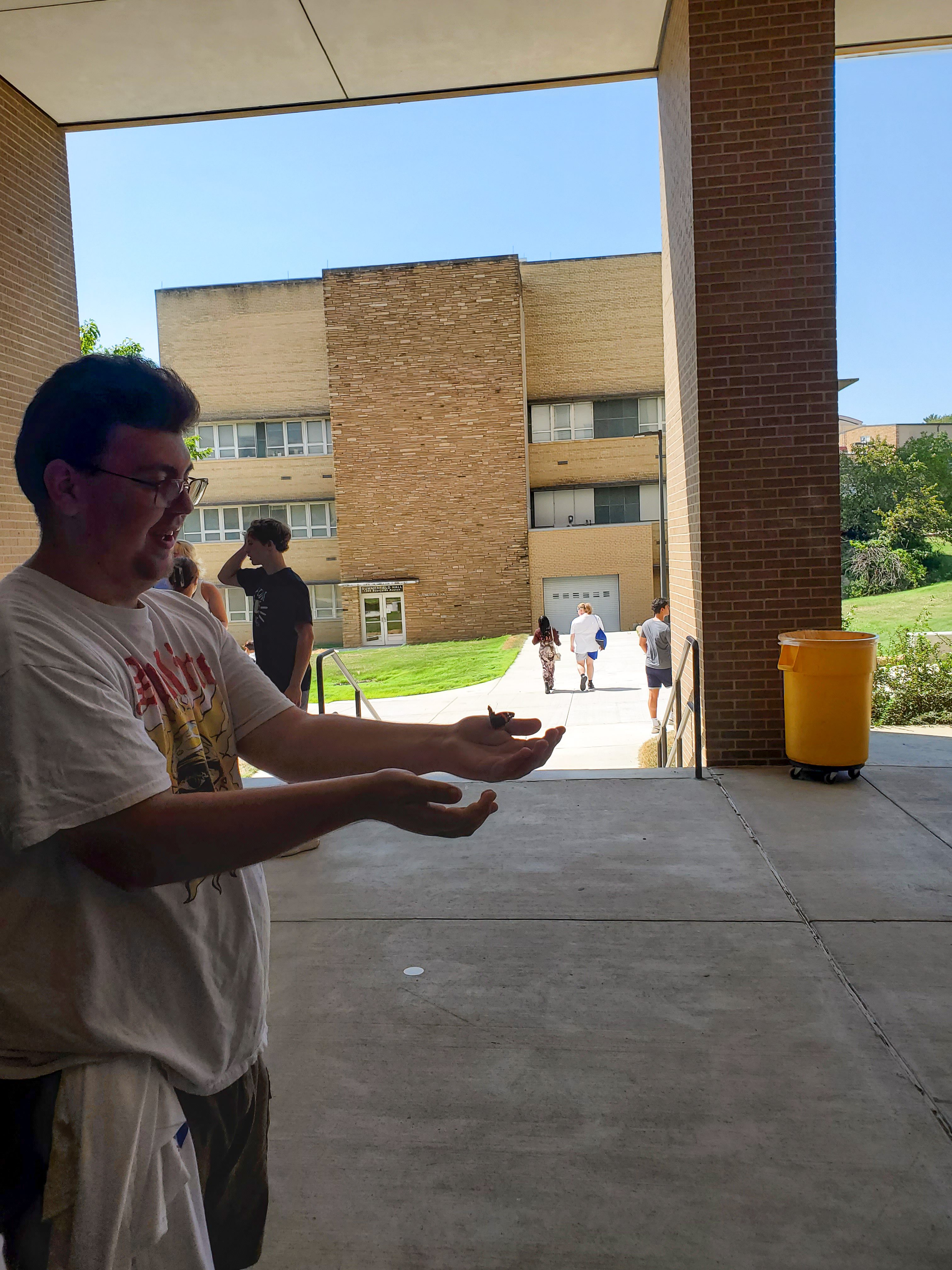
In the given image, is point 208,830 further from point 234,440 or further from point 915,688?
point 234,440

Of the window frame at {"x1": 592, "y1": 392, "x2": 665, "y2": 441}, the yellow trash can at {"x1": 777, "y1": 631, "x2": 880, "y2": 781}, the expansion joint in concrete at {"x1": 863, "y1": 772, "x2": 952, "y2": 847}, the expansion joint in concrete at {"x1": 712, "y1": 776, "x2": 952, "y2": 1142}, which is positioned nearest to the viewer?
the expansion joint in concrete at {"x1": 712, "y1": 776, "x2": 952, "y2": 1142}

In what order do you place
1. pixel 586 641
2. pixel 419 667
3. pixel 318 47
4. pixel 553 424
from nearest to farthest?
pixel 318 47, pixel 586 641, pixel 419 667, pixel 553 424

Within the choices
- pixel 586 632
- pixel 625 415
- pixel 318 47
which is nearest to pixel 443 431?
pixel 625 415

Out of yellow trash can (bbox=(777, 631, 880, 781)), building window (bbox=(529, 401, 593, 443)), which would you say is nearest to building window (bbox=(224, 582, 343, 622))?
building window (bbox=(529, 401, 593, 443))

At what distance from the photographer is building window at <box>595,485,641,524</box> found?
3750 cm

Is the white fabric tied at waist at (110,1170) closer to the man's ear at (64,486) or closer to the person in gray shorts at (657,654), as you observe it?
the man's ear at (64,486)

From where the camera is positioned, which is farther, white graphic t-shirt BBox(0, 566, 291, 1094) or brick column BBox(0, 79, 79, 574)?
brick column BBox(0, 79, 79, 574)

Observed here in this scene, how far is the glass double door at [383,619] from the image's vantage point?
118 ft

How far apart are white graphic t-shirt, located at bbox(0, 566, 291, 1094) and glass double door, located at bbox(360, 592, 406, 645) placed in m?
34.4

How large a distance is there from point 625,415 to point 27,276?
102 feet

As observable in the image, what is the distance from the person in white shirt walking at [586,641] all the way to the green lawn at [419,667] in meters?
3.80

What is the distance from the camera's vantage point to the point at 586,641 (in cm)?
1844

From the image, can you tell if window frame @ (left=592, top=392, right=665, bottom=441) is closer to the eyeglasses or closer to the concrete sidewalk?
the concrete sidewalk

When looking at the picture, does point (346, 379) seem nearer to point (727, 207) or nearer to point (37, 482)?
point (727, 207)
